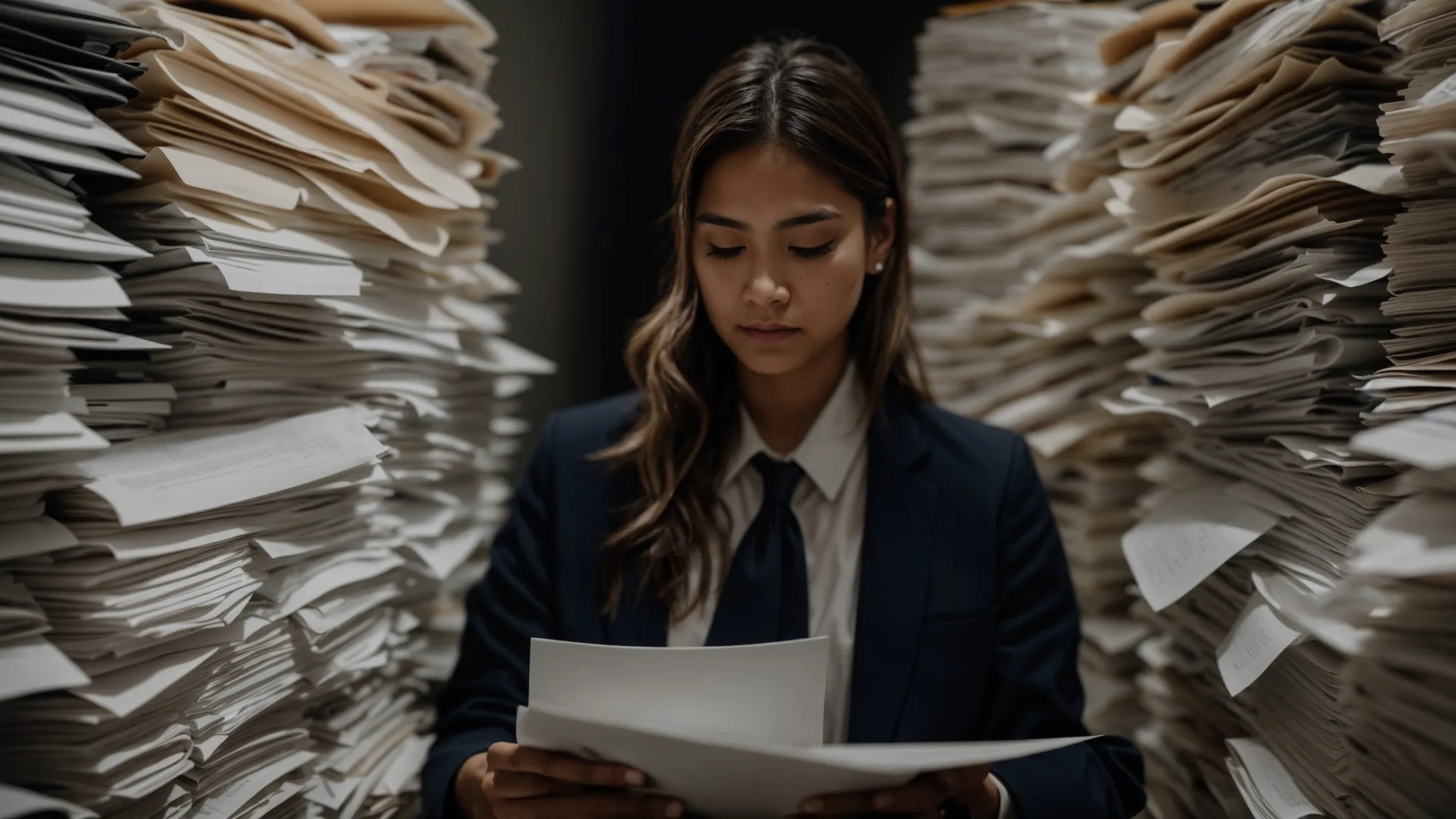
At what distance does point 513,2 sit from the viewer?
2.29 m

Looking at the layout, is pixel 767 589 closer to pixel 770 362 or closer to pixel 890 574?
pixel 890 574

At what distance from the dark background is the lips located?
92 centimetres

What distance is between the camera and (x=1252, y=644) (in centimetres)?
125

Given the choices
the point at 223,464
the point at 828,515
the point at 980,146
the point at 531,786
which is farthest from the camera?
the point at 980,146

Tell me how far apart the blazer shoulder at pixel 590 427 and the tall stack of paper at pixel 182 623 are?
1.08ft

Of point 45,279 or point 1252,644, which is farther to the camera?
point 1252,644

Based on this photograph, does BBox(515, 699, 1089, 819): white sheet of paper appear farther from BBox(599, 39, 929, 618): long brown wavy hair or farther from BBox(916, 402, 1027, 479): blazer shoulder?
BBox(916, 402, 1027, 479): blazer shoulder

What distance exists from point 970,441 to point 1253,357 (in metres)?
0.43

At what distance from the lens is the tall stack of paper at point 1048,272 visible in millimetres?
1894

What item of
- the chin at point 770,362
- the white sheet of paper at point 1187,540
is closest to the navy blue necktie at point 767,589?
the chin at point 770,362

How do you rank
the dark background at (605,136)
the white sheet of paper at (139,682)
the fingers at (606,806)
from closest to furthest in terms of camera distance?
the white sheet of paper at (139,682), the fingers at (606,806), the dark background at (605,136)

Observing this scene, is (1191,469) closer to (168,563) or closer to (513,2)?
(168,563)

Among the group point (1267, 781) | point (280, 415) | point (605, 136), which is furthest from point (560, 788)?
point (605, 136)

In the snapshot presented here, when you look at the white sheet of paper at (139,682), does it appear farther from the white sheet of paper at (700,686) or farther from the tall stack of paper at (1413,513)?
the tall stack of paper at (1413,513)
